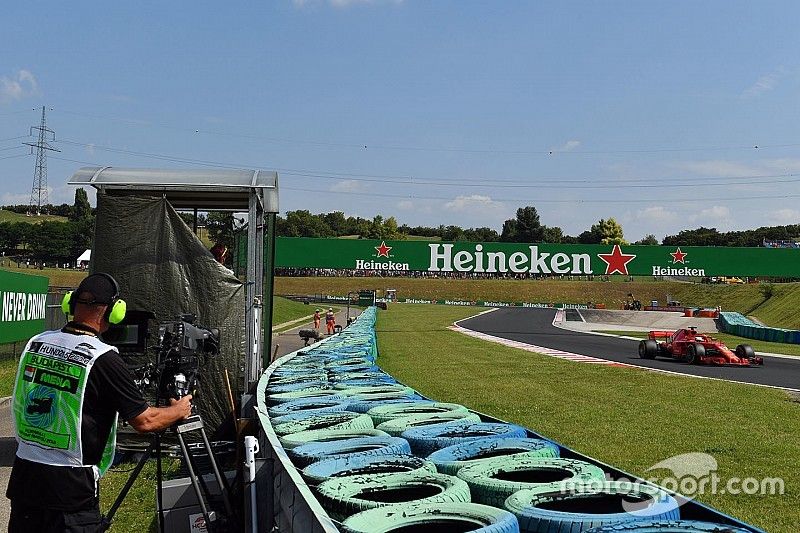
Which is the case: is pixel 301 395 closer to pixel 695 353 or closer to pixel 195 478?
pixel 195 478

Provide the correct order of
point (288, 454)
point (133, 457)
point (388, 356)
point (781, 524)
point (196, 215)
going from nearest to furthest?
point (288, 454)
point (781, 524)
point (133, 457)
point (196, 215)
point (388, 356)

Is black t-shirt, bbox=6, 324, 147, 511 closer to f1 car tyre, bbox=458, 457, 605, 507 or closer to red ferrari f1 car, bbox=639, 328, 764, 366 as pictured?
f1 car tyre, bbox=458, 457, 605, 507

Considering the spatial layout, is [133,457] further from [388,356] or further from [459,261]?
[459,261]

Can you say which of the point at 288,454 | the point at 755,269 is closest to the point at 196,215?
the point at 288,454

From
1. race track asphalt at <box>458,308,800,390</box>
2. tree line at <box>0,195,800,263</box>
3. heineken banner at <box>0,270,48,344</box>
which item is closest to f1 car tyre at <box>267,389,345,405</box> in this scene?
heineken banner at <box>0,270,48,344</box>

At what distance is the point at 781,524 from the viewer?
519 centimetres

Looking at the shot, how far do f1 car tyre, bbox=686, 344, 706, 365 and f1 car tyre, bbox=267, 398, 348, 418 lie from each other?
1604 cm

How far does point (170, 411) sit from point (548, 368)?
49.2 ft

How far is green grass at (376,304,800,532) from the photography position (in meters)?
7.00

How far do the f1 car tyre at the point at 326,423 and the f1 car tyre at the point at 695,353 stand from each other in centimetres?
1649

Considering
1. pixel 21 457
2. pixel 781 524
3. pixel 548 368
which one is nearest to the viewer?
pixel 21 457

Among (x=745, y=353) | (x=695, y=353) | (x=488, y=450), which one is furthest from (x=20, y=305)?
(x=745, y=353)

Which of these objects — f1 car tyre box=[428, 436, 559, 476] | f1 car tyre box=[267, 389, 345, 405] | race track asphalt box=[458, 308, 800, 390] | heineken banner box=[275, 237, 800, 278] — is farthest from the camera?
heineken banner box=[275, 237, 800, 278]

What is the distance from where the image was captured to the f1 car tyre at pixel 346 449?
4.21 m
